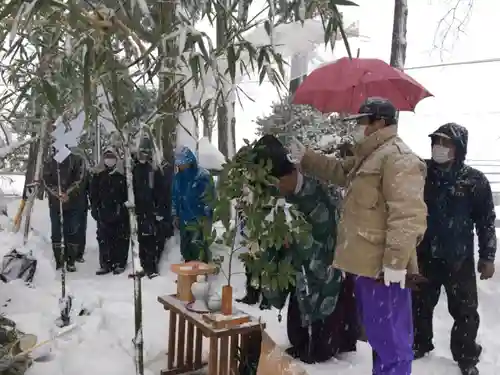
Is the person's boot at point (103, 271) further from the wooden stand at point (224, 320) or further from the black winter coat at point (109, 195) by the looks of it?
the wooden stand at point (224, 320)

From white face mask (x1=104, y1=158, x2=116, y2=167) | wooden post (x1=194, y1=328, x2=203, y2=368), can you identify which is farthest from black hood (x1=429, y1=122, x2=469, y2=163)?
white face mask (x1=104, y1=158, x2=116, y2=167)

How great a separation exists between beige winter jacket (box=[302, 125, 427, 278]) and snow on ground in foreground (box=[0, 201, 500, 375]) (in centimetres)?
86

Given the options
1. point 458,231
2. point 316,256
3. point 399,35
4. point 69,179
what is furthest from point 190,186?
point 399,35

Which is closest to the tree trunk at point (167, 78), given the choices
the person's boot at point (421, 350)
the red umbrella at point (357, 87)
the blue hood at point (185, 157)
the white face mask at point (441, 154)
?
the white face mask at point (441, 154)

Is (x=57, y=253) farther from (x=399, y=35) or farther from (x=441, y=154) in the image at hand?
(x=399, y=35)

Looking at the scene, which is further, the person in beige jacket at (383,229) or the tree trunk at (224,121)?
the tree trunk at (224,121)

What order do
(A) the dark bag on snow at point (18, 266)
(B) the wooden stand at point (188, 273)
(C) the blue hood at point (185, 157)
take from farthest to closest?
(C) the blue hood at point (185, 157), (A) the dark bag on snow at point (18, 266), (B) the wooden stand at point (188, 273)

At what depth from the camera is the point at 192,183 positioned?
525 cm

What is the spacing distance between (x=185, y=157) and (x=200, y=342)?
7.67 ft

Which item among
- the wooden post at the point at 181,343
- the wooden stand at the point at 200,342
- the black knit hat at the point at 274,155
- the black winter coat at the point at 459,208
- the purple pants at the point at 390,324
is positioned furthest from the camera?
the black winter coat at the point at 459,208

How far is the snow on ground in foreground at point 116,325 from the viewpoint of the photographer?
329 centimetres

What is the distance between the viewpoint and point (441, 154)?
127 inches

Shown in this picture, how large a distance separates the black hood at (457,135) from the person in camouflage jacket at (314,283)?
2.57ft

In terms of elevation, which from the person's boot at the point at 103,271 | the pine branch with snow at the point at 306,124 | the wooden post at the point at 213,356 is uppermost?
the pine branch with snow at the point at 306,124
